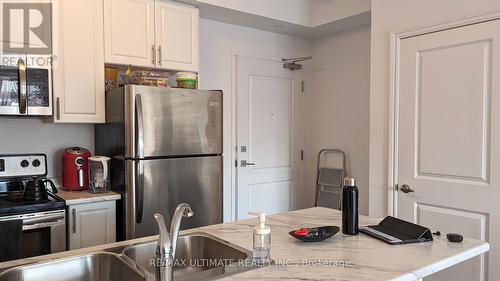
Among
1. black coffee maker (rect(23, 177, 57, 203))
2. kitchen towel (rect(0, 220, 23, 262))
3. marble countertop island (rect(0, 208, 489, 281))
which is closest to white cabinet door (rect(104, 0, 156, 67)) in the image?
black coffee maker (rect(23, 177, 57, 203))

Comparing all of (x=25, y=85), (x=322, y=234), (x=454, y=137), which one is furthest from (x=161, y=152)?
(x=454, y=137)

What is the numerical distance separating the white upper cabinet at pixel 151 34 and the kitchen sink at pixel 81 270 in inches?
69.7

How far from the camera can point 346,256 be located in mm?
1323

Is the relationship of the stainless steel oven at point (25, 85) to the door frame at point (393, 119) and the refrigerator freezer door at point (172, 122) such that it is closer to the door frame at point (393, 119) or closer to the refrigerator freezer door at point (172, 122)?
the refrigerator freezer door at point (172, 122)

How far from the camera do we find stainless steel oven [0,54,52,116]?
2.32 meters

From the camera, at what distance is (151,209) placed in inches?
99.7

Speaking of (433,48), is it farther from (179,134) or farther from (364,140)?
(179,134)

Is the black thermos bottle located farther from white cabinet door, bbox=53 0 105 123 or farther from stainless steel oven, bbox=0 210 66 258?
white cabinet door, bbox=53 0 105 123

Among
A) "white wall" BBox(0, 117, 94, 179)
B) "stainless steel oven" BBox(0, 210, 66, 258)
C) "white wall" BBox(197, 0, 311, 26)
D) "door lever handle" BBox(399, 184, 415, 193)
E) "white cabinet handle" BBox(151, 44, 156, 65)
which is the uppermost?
"white wall" BBox(197, 0, 311, 26)

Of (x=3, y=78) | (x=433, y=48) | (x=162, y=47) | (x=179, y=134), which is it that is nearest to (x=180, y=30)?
(x=162, y=47)

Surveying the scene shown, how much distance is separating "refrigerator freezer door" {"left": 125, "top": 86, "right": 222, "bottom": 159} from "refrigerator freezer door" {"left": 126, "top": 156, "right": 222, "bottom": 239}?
75 mm

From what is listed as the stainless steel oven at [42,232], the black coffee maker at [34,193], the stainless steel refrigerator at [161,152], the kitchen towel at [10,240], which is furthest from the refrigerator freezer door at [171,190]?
the kitchen towel at [10,240]

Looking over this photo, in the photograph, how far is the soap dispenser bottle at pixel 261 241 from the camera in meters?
1.27

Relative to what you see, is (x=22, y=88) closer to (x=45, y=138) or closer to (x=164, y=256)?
(x=45, y=138)
